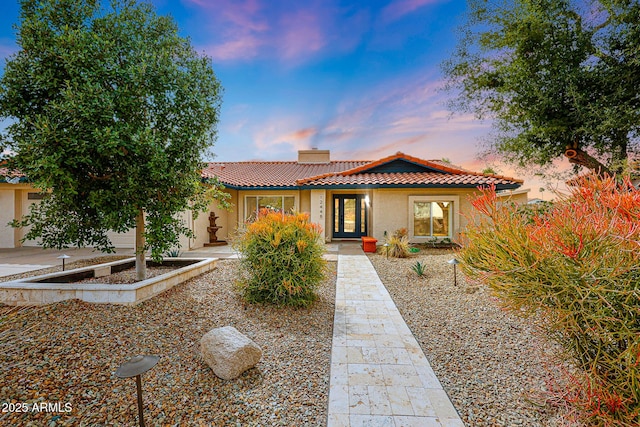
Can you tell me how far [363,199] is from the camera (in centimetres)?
1413

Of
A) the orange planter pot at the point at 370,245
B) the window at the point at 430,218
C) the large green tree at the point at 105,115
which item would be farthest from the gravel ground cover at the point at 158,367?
the window at the point at 430,218

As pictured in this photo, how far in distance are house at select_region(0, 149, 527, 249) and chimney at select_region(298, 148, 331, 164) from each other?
4.15 m

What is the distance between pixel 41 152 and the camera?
378 cm

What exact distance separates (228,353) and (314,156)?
1720 centimetres

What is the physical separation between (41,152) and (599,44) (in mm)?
17185

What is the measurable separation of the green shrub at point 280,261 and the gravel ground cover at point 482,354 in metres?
1.90

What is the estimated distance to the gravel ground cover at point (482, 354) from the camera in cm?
246

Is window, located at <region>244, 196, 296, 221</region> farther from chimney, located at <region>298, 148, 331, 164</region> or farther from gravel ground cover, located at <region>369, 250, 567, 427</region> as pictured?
gravel ground cover, located at <region>369, 250, 567, 427</region>

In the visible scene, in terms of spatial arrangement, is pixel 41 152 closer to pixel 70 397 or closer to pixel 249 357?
pixel 70 397

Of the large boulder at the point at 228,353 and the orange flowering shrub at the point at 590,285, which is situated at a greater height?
the orange flowering shrub at the point at 590,285

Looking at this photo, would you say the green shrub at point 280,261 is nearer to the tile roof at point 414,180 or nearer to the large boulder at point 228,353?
the large boulder at point 228,353

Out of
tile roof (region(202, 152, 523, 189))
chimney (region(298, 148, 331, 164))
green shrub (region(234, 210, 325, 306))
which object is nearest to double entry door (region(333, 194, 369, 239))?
tile roof (region(202, 152, 523, 189))

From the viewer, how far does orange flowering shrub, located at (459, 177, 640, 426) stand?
6.14 ft

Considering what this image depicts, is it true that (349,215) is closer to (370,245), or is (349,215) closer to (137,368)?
(370,245)
